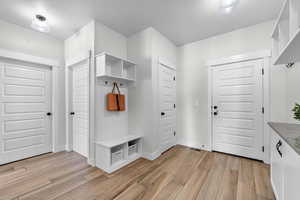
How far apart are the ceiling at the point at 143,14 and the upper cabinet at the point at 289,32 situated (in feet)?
2.70

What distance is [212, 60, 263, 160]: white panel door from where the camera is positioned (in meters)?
2.45

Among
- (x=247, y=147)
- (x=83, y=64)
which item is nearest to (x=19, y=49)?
(x=83, y=64)

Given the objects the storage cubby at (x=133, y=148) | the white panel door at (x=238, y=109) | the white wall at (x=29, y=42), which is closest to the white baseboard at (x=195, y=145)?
the white panel door at (x=238, y=109)

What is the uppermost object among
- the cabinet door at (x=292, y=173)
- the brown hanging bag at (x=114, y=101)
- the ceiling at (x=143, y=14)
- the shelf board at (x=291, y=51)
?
the ceiling at (x=143, y=14)

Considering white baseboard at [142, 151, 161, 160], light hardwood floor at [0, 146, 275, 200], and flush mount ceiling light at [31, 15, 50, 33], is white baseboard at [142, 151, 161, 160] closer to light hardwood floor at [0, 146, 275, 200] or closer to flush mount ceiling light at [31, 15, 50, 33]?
light hardwood floor at [0, 146, 275, 200]

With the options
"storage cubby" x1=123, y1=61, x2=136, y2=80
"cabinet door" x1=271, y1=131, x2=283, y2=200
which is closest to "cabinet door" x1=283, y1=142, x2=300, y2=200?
"cabinet door" x1=271, y1=131, x2=283, y2=200

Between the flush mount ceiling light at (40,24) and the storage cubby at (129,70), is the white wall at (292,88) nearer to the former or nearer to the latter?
the storage cubby at (129,70)

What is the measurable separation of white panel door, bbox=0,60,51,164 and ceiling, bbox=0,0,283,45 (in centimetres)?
95

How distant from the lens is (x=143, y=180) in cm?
186

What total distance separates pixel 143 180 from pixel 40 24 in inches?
121

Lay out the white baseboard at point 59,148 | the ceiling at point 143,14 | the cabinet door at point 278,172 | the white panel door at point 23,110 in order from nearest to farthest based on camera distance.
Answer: the cabinet door at point 278,172 → the ceiling at point 143,14 → the white panel door at point 23,110 → the white baseboard at point 59,148

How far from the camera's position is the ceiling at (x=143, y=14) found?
197cm

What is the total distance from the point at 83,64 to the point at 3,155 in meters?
2.23

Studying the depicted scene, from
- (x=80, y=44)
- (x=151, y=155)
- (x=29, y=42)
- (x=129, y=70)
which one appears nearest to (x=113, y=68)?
(x=129, y=70)
